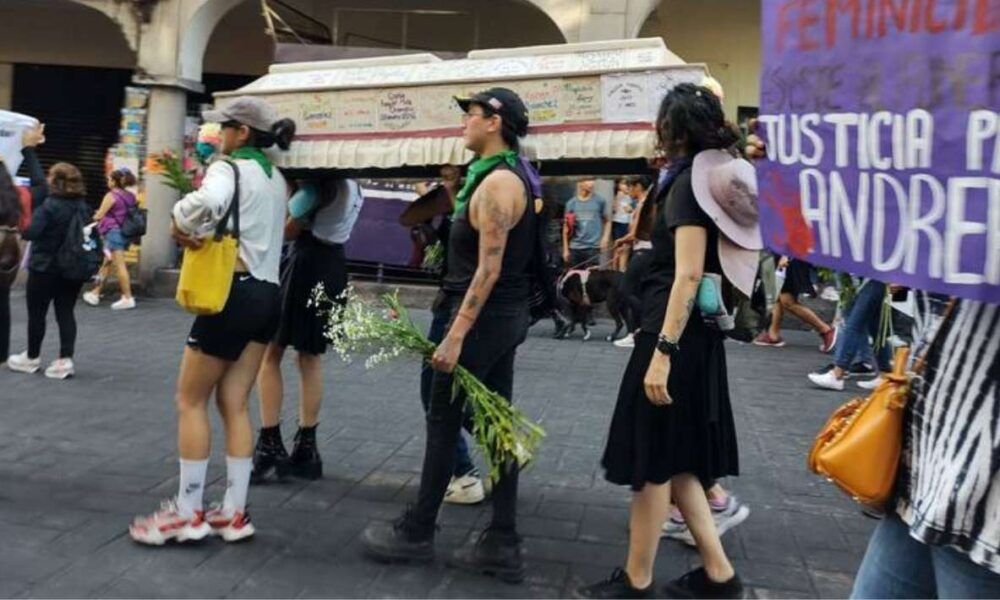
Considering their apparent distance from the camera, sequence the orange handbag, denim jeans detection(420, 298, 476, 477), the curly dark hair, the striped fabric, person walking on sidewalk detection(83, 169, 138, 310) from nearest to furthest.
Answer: the striped fabric < the orange handbag < the curly dark hair < denim jeans detection(420, 298, 476, 477) < person walking on sidewalk detection(83, 169, 138, 310)

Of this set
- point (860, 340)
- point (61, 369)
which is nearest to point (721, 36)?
point (860, 340)

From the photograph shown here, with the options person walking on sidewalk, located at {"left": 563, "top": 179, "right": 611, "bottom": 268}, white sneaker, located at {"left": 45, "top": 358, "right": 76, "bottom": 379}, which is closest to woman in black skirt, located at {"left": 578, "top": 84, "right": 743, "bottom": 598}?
white sneaker, located at {"left": 45, "top": 358, "right": 76, "bottom": 379}

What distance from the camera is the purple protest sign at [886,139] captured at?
157 cm

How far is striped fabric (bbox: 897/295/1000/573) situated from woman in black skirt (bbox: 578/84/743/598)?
1.47 meters

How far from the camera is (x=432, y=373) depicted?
4312 mm

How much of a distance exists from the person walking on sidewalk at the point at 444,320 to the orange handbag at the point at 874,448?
2.16m

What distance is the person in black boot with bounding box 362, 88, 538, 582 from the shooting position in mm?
3680

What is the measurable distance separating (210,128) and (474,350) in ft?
5.04

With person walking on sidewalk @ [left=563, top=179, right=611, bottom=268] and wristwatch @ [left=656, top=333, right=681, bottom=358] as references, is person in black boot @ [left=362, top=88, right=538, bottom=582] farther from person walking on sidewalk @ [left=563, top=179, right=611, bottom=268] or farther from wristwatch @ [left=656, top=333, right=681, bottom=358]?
person walking on sidewalk @ [left=563, top=179, right=611, bottom=268]

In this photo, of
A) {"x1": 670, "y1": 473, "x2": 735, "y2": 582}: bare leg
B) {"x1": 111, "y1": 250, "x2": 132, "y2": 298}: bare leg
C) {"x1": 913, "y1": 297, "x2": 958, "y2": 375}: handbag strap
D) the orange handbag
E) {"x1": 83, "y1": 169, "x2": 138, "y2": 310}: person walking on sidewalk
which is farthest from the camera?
{"x1": 111, "y1": 250, "x2": 132, "y2": 298}: bare leg

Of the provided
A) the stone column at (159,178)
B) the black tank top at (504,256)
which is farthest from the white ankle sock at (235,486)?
the stone column at (159,178)

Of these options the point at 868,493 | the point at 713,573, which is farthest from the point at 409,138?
the point at 868,493

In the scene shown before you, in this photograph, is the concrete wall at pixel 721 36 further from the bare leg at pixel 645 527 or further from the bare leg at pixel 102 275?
the bare leg at pixel 645 527

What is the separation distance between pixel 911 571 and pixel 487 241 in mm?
2030
